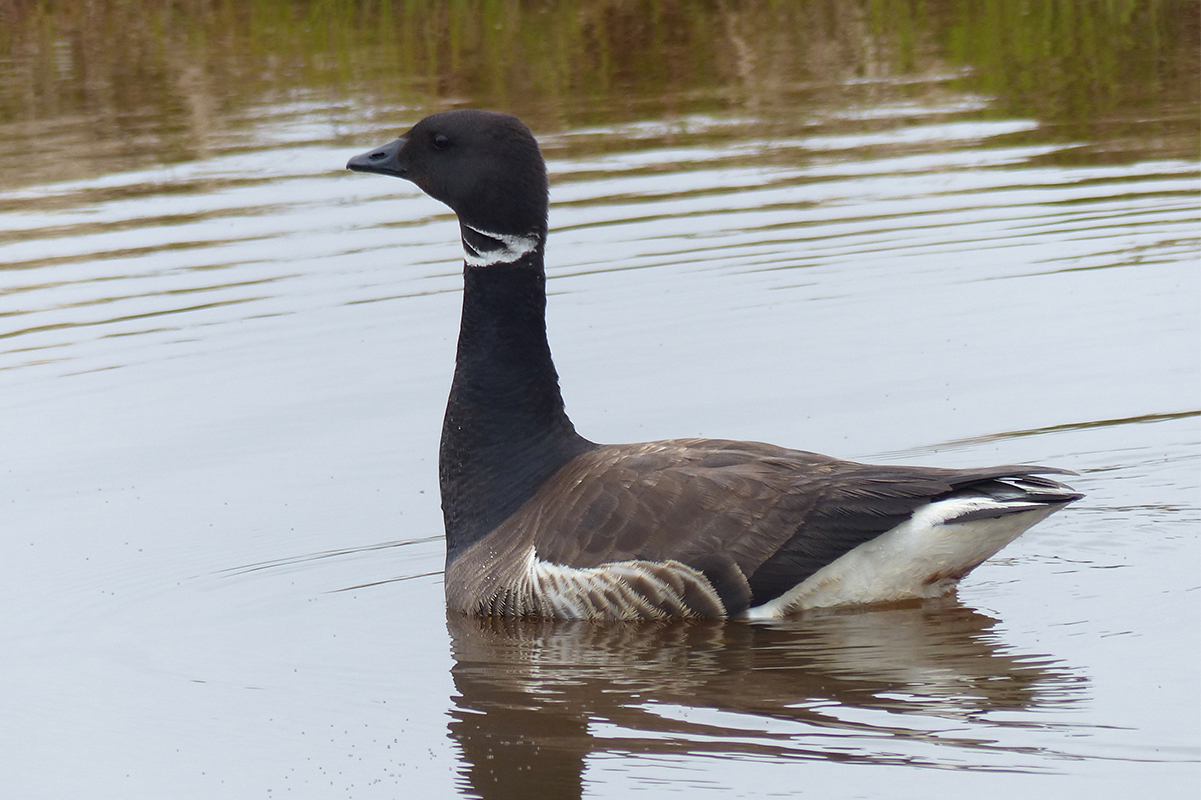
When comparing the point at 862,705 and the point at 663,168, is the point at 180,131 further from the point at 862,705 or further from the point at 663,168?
the point at 862,705

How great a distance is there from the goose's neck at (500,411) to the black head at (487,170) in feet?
Answer: 0.77

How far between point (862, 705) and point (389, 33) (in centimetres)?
1867

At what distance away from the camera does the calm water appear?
6824 millimetres

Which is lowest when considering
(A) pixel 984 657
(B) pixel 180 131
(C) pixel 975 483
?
(A) pixel 984 657

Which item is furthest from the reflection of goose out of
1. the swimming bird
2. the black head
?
the black head

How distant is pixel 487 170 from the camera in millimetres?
8773

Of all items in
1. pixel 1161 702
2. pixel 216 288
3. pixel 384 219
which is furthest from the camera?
pixel 384 219

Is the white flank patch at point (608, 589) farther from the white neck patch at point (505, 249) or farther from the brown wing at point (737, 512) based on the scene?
the white neck patch at point (505, 249)

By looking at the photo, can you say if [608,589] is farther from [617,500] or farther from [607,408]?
[607,408]

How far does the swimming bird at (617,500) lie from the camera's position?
786 centimetres

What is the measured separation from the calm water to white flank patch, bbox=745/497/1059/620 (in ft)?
0.77

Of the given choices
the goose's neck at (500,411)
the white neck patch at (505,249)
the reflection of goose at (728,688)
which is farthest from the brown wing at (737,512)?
the white neck patch at (505,249)

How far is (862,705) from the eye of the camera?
22.7 ft

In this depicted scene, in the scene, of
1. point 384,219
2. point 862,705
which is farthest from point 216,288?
point 862,705
